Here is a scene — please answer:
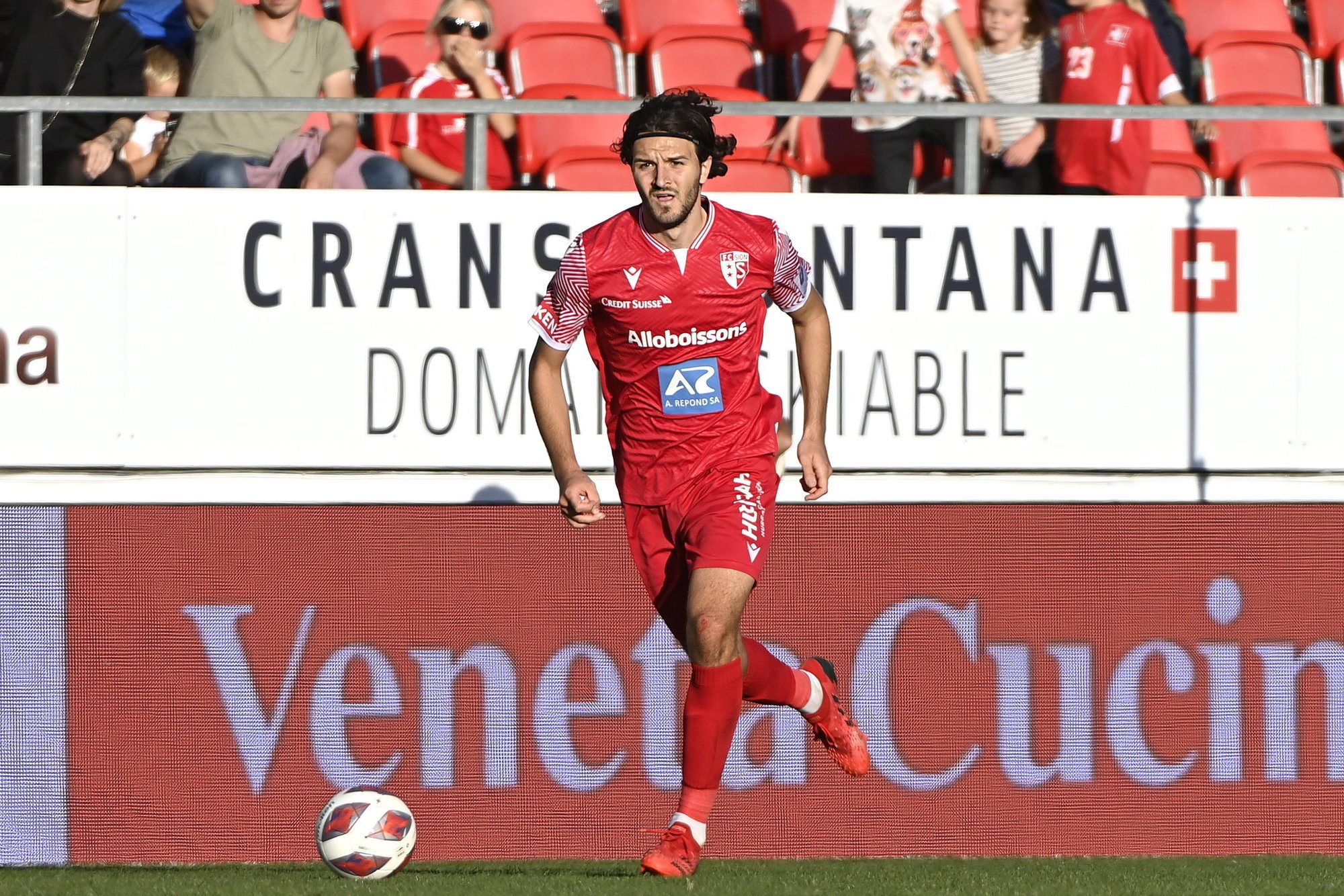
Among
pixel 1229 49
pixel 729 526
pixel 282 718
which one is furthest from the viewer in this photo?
pixel 1229 49

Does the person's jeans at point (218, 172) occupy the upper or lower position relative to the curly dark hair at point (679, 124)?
upper

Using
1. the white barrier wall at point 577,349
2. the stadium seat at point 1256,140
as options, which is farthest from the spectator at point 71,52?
the stadium seat at point 1256,140

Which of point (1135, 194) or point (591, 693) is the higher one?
point (1135, 194)

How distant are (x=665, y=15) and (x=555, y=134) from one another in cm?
190

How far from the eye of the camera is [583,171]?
7035 mm

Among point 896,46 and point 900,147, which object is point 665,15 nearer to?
point 896,46

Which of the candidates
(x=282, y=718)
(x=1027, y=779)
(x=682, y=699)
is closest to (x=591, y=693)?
(x=682, y=699)

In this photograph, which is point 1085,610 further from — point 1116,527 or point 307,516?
point 307,516

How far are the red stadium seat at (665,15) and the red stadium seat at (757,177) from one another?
176 cm

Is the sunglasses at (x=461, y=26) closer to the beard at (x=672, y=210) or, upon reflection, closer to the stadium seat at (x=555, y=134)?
the stadium seat at (x=555, y=134)

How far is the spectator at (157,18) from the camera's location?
7484mm

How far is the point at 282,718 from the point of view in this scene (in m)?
6.48

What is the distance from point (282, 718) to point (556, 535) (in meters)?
1.13

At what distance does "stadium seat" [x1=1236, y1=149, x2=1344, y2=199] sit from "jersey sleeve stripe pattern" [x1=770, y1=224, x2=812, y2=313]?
102 inches
